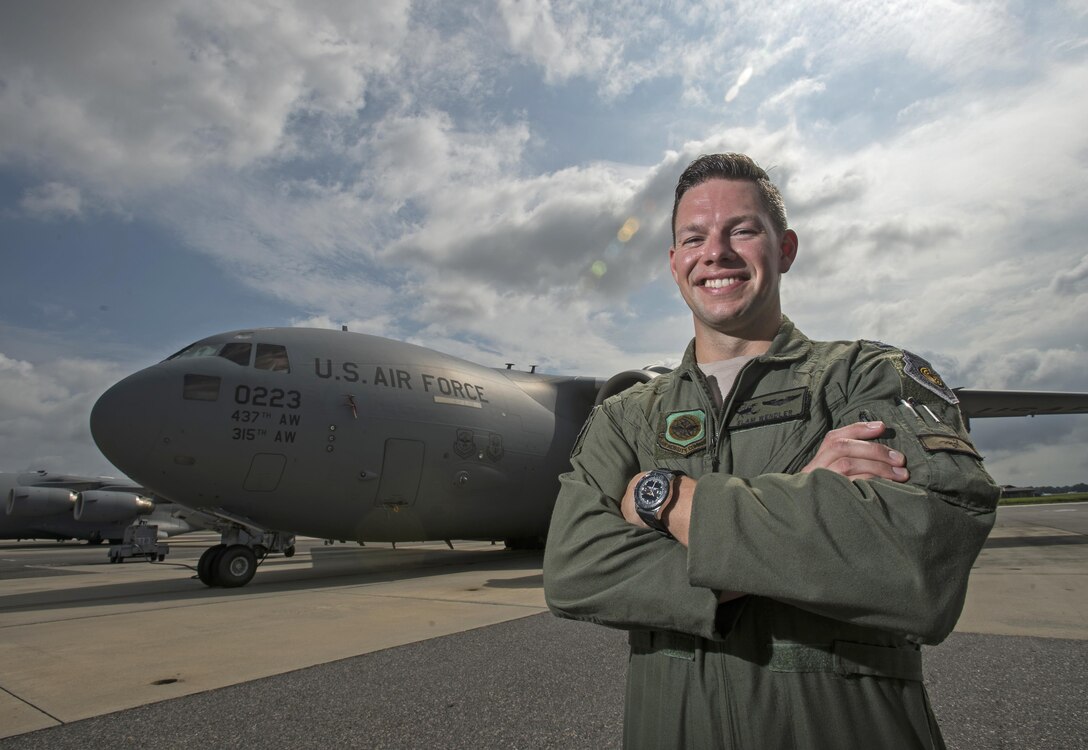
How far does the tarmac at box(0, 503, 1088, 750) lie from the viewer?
9.89ft

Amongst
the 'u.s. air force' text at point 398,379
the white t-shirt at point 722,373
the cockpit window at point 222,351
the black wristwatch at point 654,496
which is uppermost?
the cockpit window at point 222,351

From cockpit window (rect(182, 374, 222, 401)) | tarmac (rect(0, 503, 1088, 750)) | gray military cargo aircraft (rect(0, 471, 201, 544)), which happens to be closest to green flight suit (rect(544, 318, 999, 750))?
tarmac (rect(0, 503, 1088, 750))

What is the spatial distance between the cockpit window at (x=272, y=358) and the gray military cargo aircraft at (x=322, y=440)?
0.02 meters

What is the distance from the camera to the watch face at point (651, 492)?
1.49 metres

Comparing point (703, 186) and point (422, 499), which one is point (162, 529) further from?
point (703, 186)

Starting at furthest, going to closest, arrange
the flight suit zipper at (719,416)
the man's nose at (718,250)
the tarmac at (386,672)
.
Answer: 1. the tarmac at (386,672)
2. the man's nose at (718,250)
3. the flight suit zipper at (719,416)

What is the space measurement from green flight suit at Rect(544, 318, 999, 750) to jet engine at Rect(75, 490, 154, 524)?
83.0ft

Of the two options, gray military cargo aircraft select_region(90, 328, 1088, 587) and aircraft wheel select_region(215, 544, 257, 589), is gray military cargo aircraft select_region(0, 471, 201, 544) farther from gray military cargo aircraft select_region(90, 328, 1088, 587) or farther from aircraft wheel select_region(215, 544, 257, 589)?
gray military cargo aircraft select_region(90, 328, 1088, 587)

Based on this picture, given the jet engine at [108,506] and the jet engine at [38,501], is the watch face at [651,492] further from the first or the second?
the jet engine at [38,501]

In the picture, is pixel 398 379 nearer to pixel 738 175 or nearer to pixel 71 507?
pixel 738 175

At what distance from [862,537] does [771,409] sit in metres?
0.42

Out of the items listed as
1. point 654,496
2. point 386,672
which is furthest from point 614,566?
point 386,672

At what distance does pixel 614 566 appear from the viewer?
59.7 inches

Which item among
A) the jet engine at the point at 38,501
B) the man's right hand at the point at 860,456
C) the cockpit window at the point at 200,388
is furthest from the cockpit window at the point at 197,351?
the jet engine at the point at 38,501
